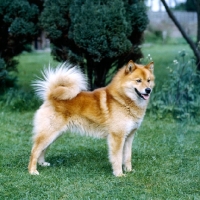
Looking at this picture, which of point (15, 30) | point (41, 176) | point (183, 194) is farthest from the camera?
point (15, 30)

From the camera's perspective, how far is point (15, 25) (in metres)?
9.04

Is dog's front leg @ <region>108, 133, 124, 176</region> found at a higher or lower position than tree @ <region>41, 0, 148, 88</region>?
lower

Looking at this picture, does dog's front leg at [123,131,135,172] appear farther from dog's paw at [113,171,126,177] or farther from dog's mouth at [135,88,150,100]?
dog's mouth at [135,88,150,100]

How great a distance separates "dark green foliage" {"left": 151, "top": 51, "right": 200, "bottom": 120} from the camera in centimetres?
850

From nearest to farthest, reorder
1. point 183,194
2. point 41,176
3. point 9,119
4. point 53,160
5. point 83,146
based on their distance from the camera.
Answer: point 183,194 < point 41,176 < point 53,160 < point 83,146 < point 9,119

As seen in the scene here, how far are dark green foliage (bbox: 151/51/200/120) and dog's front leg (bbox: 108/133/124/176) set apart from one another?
304cm

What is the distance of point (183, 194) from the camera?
4.81 meters

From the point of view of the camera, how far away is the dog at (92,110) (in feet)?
17.9

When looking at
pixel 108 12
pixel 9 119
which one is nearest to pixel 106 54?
pixel 108 12

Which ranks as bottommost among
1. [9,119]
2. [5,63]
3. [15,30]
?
[9,119]

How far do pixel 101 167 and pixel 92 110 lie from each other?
77 centimetres

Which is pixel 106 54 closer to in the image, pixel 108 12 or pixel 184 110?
pixel 108 12

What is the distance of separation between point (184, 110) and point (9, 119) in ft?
10.3

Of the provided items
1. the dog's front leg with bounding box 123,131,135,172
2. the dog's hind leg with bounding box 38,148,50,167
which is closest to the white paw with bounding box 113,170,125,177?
the dog's front leg with bounding box 123,131,135,172
